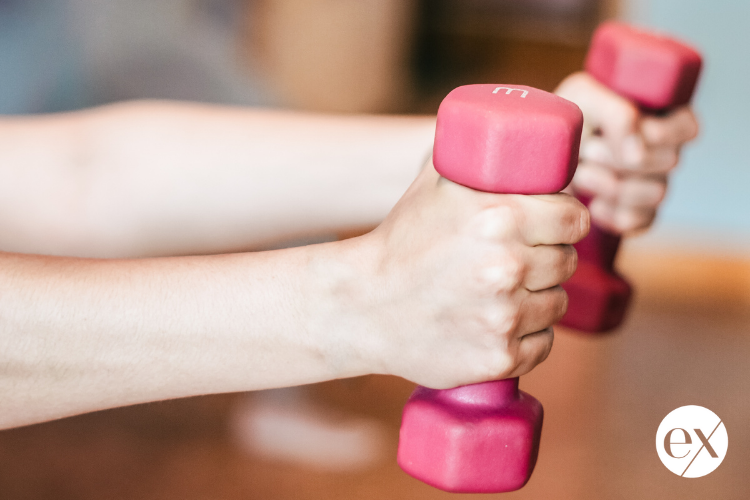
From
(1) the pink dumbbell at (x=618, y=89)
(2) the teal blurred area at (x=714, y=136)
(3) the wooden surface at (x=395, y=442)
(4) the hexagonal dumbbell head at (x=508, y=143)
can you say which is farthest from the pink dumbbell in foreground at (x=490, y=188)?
(2) the teal blurred area at (x=714, y=136)

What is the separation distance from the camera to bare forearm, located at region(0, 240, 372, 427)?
0.51 meters

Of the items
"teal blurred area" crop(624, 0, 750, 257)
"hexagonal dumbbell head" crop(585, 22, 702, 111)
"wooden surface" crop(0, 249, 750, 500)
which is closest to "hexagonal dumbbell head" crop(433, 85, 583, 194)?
"hexagonal dumbbell head" crop(585, 22, 702, 111)

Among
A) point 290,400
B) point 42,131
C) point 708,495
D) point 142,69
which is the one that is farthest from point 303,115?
point 142,69

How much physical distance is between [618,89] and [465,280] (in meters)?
0.41

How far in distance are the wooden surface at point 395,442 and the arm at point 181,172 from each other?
1.17 ft

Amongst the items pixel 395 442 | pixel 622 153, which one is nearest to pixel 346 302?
pixel 622 153

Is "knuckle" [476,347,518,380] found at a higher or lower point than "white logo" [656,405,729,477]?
higher

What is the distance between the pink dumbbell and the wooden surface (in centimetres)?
34

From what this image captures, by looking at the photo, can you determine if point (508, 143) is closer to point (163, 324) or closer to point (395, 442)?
point (163, 324)

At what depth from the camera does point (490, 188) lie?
47 centimetres

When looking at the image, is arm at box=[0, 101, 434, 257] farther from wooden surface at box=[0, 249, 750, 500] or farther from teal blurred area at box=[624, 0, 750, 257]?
teal blurred area at box=[624, 0, 750, 257]

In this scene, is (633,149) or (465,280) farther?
(633,149)

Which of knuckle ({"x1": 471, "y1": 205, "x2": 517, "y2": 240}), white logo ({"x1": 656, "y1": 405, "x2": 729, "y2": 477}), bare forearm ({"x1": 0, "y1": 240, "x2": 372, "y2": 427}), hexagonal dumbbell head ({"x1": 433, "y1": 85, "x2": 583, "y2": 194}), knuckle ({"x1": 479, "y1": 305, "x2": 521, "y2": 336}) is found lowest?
white logo ({"x1": 656, "y1": 405, "x2": 729, "y2": 477})

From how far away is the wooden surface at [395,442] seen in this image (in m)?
1.04
